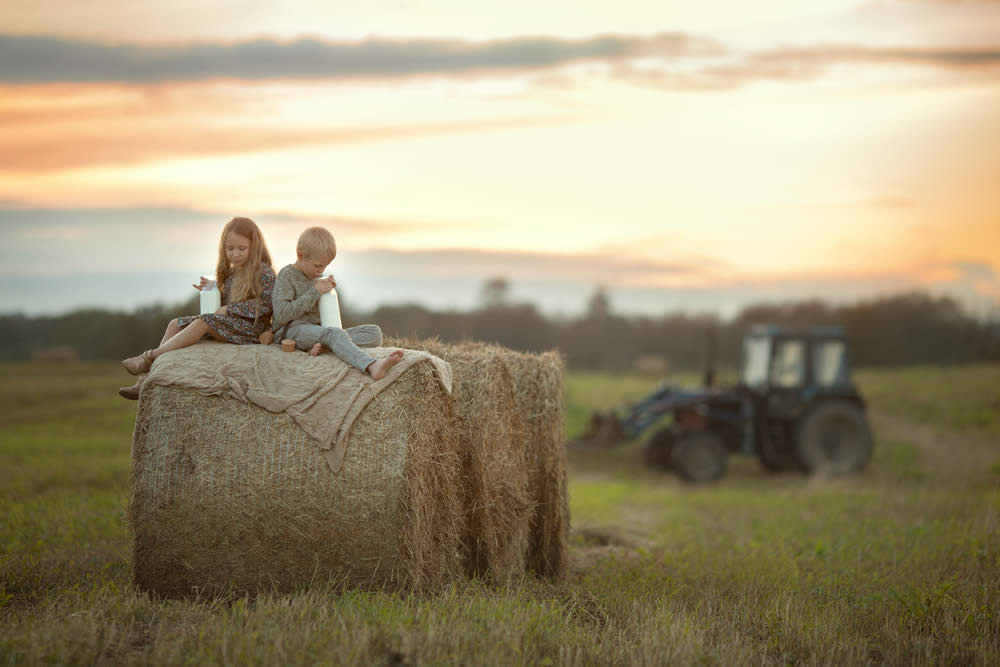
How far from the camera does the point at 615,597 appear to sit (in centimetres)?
546

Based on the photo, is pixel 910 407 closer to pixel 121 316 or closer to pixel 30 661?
pixel 121 316

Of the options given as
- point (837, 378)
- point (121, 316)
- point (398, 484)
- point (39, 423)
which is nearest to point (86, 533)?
point (398, 484)

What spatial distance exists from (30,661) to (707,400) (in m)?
13.5

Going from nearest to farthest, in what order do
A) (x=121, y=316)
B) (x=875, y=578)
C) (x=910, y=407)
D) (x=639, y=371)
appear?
(x=875, y=578), (x=121, y=316), (x=910, y=407), (x=639, y=371)

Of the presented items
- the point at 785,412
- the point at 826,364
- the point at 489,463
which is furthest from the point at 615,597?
the point at 826,364

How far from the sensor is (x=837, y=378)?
1630cm

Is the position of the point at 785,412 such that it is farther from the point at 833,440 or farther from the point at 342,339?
the point at 342,339

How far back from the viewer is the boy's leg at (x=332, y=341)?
534 centimetres

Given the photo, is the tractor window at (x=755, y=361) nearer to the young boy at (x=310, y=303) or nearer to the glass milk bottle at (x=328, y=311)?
the young boy at (x=310, y=303)

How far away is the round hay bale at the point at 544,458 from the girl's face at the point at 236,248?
197 cm

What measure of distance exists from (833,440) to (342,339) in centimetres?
1280

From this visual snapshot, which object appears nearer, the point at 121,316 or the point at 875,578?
the point at 875,578

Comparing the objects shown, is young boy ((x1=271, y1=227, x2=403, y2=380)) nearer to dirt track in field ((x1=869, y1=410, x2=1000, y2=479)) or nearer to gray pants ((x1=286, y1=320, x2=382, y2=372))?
gray pants ((x1=286, y1=320, x2=382, y2=372))

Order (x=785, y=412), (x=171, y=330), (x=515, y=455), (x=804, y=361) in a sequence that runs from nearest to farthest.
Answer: (x=171, y=330) → (x=515, y=455) → (x=785, y=412) → (x=804, y=361)
